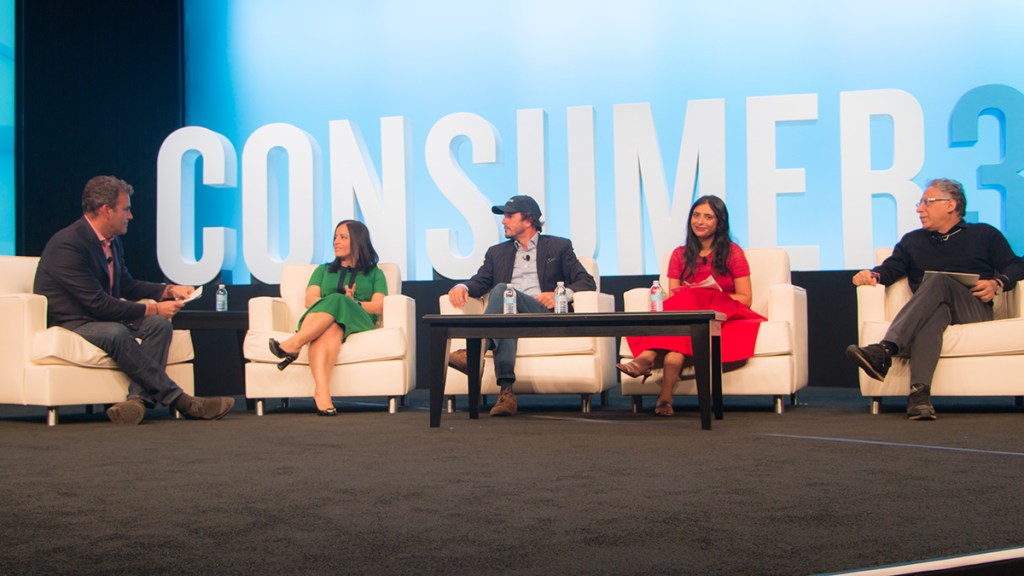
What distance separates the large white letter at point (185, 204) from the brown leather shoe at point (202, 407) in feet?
7.47

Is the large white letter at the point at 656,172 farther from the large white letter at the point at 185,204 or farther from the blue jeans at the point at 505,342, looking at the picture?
the large white letter at the point at 185,204

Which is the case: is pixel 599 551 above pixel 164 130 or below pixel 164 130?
below

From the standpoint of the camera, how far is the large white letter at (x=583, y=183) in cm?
655

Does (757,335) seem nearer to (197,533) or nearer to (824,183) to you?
(824,183)

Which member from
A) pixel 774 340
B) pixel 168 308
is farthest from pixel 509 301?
pixel 168 308

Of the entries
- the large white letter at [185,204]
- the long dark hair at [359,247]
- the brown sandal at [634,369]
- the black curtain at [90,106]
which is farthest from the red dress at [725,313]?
the black curtain at [90,106]

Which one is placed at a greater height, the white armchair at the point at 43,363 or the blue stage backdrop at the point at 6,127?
the blue stage backdrop at the point at 6,127

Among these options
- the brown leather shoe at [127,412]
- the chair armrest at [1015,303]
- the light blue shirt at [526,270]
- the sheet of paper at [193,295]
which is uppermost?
the light blue shirt at [526,270]

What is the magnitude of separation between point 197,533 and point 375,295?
332 cm

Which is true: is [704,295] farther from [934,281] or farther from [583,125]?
[583,125]

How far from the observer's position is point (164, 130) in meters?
7.17

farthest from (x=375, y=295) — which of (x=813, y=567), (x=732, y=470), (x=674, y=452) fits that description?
(x=813, y=567)

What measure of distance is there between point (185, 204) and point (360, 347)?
2532mm

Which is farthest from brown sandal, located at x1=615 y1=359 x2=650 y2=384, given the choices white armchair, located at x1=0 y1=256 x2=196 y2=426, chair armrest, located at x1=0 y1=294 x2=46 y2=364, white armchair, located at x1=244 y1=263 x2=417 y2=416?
chair armrest, located at x1=0 y1=294 x2=46 y2=364
